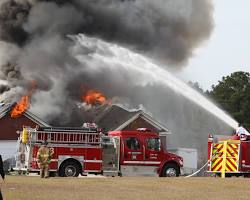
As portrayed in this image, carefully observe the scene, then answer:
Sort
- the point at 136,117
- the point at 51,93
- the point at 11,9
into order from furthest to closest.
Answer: the point at 136,117
the point at 51,93
the point at 11,9

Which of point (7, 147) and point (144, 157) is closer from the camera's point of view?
point (144, 157)

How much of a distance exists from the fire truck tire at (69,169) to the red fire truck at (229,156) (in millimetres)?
5756

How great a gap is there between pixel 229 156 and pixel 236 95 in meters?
51.0

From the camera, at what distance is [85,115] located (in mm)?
51469

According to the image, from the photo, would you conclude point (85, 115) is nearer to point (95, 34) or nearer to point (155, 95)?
point (155, 95)

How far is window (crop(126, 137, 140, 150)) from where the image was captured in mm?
27875

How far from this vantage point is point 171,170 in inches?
1113

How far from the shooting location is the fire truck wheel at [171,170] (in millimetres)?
28116

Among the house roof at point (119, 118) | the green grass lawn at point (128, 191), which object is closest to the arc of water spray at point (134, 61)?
the green grass lawn at point (128, 191)

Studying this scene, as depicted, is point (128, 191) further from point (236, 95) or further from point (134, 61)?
point (236, 95)

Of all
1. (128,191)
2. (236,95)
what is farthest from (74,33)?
(236,95)

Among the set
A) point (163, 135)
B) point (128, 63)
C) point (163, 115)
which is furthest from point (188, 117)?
point (128, 63)

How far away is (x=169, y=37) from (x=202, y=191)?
14.3 m

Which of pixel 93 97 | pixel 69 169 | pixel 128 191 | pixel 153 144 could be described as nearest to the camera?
pixel 128 191
